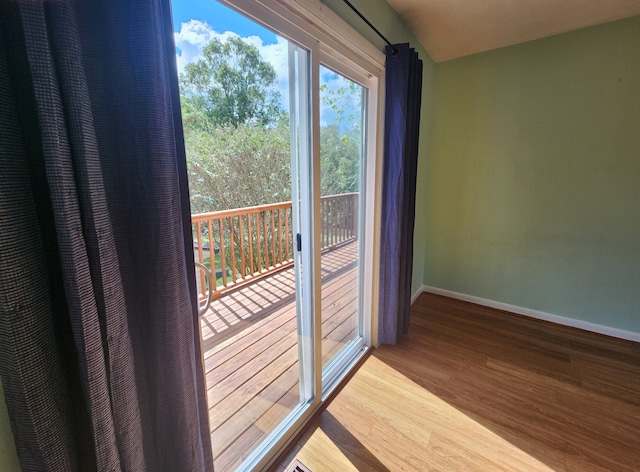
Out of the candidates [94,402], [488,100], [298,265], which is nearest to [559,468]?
[298,265]

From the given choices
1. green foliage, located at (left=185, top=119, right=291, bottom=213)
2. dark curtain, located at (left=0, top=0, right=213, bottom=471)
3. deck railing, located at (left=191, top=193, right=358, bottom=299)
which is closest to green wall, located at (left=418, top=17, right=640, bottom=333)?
deck railing, located at (left=191, top=193, right=358, bottom=299)

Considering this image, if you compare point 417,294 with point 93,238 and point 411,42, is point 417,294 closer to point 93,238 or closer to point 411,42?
point 411,42

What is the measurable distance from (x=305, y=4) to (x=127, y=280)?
3.82ft

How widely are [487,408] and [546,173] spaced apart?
6.29 feet

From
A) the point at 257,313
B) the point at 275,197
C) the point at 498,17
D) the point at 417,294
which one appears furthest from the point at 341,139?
the point at 417,294

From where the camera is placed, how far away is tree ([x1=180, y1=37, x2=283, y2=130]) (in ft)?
3.07

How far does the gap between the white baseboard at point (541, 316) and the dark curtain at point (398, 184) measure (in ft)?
3.03

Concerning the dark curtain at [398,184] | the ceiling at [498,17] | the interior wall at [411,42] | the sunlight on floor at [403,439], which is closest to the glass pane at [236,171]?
the sunlight on floor at [403,439]

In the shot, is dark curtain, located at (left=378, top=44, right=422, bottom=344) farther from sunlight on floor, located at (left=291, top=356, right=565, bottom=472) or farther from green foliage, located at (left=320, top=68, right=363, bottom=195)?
sunlight on floor, located at (left=291, top=356, right=565, bottom=472)

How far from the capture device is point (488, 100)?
246 cm

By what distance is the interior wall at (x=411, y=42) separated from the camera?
4.69 ft

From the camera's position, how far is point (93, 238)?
52cm

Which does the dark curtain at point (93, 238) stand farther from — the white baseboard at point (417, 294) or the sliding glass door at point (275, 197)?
the white baseboard at point (417, 294)

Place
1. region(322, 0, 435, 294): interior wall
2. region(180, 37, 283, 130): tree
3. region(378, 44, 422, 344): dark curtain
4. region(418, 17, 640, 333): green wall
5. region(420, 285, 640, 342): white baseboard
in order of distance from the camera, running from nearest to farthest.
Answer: region(180, 37, 283, 130): tree → region(322, 0, 435, 294): interior wall → region(378, 44, 422, 344): dark curtain → region(418, 17, 640, 333): green wall → region(420, 285, 640, 342): white baseboard
